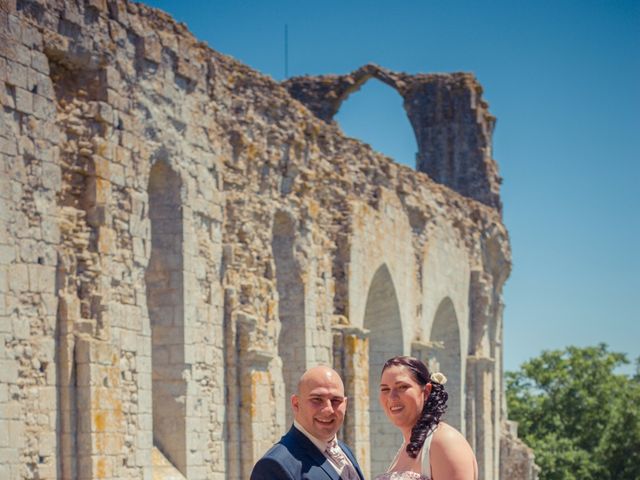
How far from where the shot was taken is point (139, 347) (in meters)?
13.5

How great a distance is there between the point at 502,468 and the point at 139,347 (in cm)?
1674

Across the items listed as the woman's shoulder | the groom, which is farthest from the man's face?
the woman's shoulder

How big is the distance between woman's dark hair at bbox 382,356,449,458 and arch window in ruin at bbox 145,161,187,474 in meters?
8.90

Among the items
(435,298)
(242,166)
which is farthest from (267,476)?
(435,298)

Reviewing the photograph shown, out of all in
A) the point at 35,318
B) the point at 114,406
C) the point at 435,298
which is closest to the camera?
the point at 35,318

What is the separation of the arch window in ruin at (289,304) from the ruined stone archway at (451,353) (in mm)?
8327

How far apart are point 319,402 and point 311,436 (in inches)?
7.9

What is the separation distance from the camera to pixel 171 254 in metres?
14.9

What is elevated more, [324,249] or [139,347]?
[324,249]

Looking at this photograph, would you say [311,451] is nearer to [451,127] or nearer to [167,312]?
[167,312]

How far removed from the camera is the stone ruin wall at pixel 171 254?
12.0 meters

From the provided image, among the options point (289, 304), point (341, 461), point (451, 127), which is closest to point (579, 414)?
point (451, 127)

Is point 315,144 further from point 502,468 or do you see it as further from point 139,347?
point 502,468

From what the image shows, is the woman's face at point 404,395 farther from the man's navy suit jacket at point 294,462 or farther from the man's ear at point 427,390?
the man's navy suit jacket at point 294,462
